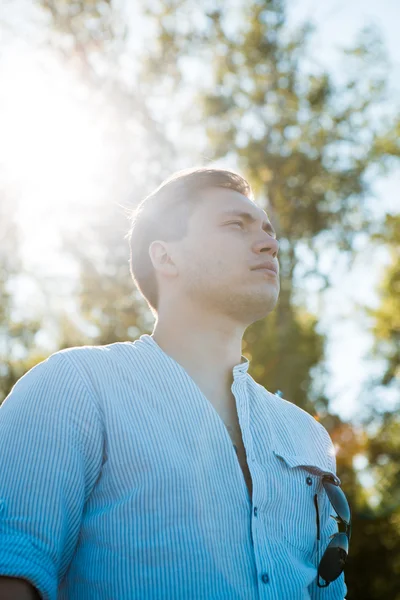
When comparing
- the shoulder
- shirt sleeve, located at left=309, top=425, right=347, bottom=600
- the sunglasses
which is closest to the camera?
the sunglasses

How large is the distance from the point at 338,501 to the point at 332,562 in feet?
0.72

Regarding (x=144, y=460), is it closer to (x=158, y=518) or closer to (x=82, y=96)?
(x=158, y=518)

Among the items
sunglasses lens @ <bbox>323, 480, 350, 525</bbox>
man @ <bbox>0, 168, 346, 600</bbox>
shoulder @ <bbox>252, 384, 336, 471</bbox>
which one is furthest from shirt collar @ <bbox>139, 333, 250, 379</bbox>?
sunglasses lens @ <bbox>323, 480, 350, 525</bbox>

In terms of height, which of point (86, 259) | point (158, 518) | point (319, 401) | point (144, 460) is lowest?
point (158, 518)

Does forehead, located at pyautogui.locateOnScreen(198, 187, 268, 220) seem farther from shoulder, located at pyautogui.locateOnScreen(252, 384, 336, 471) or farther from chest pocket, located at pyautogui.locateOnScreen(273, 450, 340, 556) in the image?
chest pocket, located at pyautogui.locateOnScreen(273, 450, 340, 556)

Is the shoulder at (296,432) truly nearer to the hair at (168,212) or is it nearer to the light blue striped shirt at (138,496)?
the light blue striped shirt at (138,496)

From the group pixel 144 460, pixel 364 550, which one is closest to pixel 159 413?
pixel 144 460

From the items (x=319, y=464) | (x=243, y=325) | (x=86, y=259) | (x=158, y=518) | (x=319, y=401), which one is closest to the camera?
(x=158, y=518)

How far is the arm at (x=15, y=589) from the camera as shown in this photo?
5.67 ft

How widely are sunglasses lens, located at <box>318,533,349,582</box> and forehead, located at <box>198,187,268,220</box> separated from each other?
4.55 ft

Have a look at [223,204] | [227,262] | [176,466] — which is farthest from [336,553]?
[223,204]

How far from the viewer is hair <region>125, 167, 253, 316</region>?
3.01 metres

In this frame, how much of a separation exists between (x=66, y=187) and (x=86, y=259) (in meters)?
1.94

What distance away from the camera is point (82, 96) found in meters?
16.5
